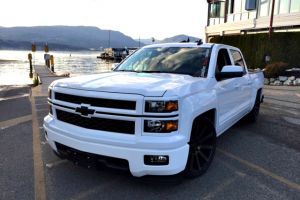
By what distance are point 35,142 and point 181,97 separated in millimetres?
3305

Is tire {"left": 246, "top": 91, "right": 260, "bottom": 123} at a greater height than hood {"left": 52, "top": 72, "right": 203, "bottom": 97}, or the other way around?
hood {"left": 52, "top": 72, "right": 203, "bottom": 97}

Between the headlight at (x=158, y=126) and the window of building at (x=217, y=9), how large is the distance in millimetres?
32217

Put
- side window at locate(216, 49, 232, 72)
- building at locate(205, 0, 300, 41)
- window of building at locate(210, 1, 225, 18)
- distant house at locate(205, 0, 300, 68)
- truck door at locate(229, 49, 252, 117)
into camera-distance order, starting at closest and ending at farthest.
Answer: side window at locate(216, 49, 232, 72) < truck door at locate(229, 49, 252, 117) < distant house at locate(205, 0, 300, 68) < building at locate(205, 0, 300, 41) < window of building at locate(210, 1, 225, 18)

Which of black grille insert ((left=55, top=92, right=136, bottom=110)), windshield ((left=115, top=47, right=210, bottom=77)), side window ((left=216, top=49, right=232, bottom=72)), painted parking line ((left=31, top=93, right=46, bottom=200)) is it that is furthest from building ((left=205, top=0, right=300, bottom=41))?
black grille insert ((left=55, top=92, right=136, bottom=110))

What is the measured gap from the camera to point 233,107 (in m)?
5.33

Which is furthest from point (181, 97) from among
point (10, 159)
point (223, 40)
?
point (223, 40)

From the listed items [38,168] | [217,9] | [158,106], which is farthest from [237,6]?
[158,106]

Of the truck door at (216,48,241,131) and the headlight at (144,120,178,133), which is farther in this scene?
the truck door at (216,48,241,131)

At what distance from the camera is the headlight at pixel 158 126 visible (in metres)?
3.35

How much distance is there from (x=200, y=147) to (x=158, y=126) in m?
0.97

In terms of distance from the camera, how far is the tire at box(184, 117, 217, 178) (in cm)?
383

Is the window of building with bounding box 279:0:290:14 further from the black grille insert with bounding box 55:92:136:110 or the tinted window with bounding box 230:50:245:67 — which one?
the black grille insert with bounding box 55:92:136:110

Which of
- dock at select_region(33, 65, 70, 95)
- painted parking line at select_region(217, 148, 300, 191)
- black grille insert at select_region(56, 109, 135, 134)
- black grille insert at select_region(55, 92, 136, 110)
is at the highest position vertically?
black grille insert at select_region(55, 92, 136, 110)

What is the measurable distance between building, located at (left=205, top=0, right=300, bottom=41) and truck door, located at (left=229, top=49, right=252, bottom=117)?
18.1 metres
